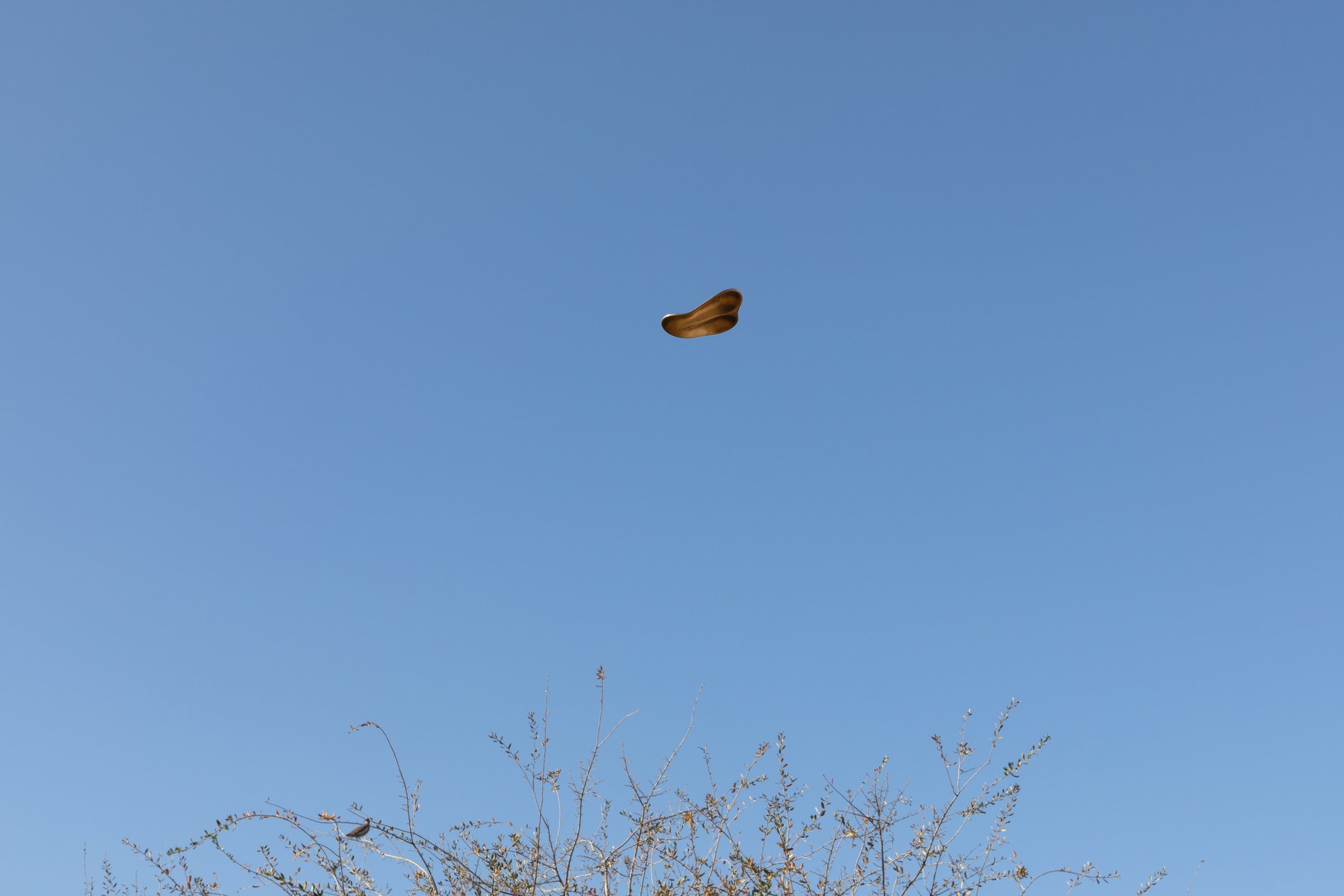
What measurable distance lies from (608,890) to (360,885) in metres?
1.46

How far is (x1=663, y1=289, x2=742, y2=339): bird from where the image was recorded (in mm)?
4926

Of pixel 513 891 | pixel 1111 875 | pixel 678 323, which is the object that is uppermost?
pixel 678 323

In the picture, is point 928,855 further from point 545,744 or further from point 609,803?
point 545,744

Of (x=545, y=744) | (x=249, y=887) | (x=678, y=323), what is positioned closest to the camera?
(x=678, y=323)

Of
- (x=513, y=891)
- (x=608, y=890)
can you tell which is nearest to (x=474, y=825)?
(x=513, y=891)

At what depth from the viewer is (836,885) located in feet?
19.6

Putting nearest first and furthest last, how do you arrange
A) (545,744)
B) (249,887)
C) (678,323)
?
(678,323), (249,887), (545,744)

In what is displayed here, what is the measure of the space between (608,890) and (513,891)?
22.1 inches

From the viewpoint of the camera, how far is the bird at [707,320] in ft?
16.2

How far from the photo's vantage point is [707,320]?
5.04 metres

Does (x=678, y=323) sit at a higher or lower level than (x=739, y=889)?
higher

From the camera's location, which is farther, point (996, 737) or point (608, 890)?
point (996, 737)

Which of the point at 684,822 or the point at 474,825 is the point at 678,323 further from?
the point at 474,825

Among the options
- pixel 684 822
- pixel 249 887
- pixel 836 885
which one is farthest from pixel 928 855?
pixel 249 887
